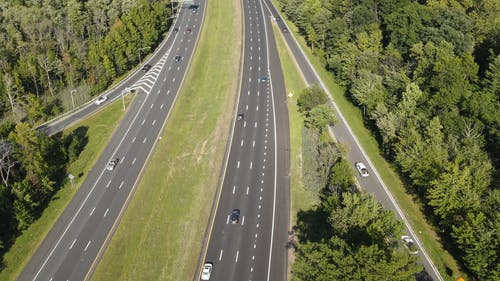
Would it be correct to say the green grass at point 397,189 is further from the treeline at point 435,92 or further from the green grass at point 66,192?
the green grass at point 66,192

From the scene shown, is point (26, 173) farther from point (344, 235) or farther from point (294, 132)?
point (344, 235)

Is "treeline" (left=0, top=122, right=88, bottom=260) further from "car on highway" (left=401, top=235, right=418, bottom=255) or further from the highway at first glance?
"car on highway" (left=401, top=235, right=418, bottom=255)

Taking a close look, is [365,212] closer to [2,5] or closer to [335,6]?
[335,6]

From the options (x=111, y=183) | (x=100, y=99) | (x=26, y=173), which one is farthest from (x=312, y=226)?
(x=100, y=99)

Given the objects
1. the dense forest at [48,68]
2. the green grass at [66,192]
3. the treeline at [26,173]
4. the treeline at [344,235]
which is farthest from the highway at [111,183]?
the treeline at [344,235]

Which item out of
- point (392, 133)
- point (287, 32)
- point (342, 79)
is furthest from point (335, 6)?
point (392, 133)

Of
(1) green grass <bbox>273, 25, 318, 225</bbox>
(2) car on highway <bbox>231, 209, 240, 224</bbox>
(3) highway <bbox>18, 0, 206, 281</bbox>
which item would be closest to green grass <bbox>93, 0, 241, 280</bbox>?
(3) highway <bbox>18, 0, 206, 281</bbox>
